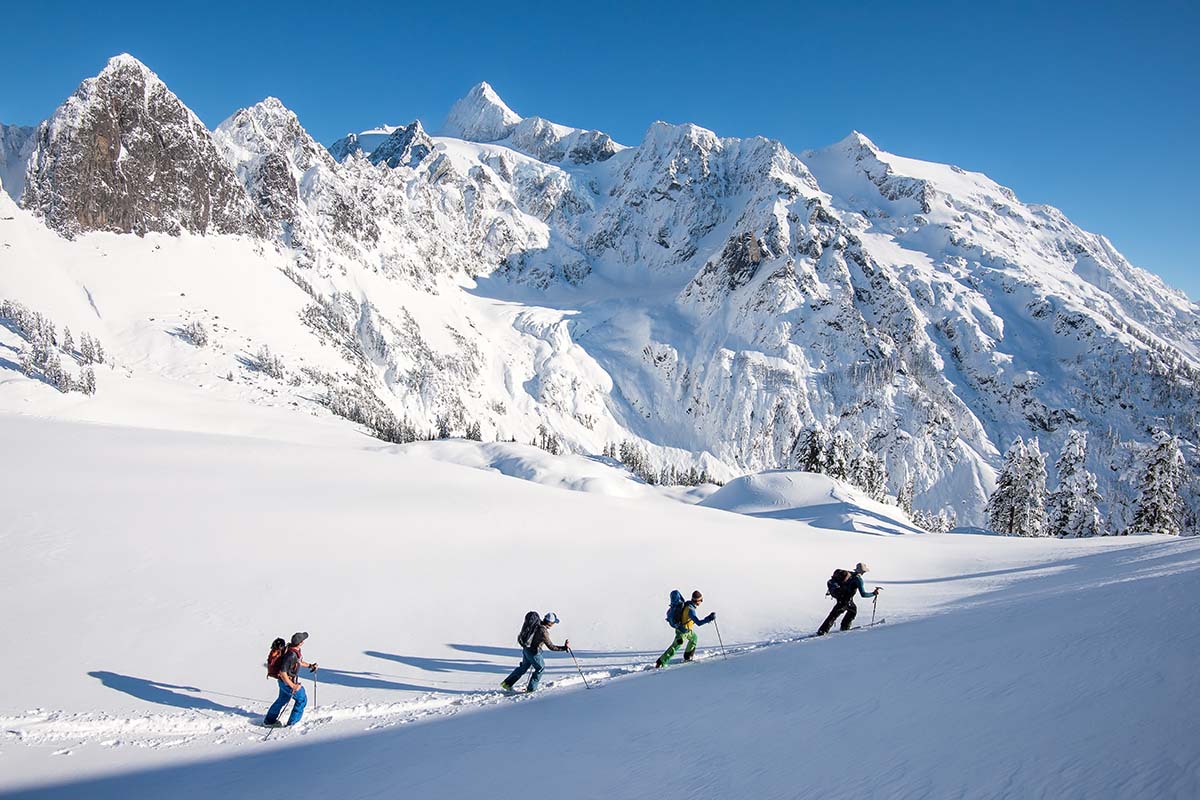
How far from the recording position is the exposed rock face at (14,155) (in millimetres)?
106188

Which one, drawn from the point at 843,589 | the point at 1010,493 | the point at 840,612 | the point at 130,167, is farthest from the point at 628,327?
the point at 843,589

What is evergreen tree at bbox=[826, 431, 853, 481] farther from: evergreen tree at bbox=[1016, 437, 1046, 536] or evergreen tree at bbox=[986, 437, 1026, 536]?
evergreen tree at bbox=[1016, 437, 1046, 536]

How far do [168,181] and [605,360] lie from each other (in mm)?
102520

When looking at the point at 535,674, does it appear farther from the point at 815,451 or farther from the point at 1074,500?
the point at 815,451

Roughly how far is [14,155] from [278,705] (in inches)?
6909

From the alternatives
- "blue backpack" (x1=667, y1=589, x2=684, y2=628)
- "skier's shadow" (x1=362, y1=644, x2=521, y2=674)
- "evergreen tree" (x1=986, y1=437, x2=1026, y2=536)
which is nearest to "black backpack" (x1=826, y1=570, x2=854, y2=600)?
"blue backpack" (x1=667, y1=589, x2=684, y2=628)

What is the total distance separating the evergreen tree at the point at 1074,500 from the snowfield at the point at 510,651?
30237 mm

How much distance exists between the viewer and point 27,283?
8406cm

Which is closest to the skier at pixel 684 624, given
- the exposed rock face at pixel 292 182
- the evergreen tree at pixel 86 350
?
the evergreen tree at pixel 86 350

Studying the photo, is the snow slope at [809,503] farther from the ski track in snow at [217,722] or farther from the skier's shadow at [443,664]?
the ski track in snow at [217,722]

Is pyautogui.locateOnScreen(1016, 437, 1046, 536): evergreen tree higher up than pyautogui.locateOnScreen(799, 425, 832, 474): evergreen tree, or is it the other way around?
pyautogui.locateOnScreen(799, 425, 832, 474): evergreen tree

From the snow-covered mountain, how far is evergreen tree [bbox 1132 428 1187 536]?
69.4 metres

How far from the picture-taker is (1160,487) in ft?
141

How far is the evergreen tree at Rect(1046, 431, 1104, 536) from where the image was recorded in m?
46.8
